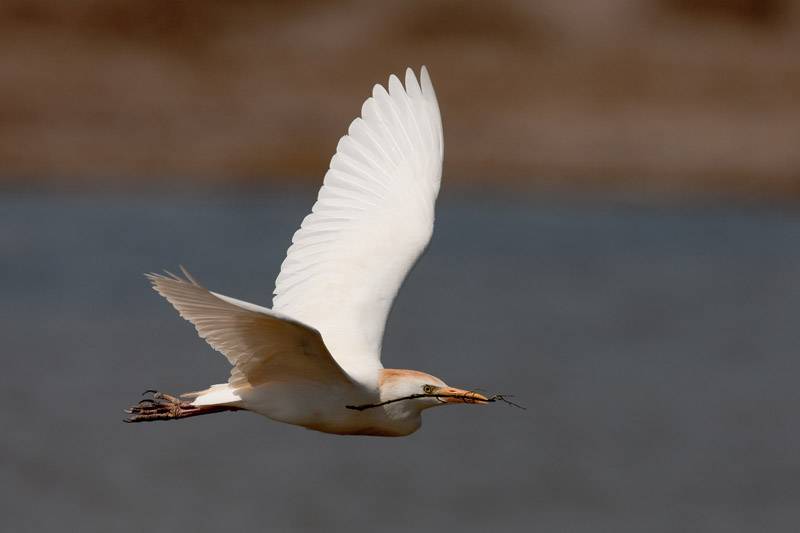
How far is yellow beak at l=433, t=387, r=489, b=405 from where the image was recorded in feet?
18.7

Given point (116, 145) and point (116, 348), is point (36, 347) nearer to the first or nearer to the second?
point (116, 348)

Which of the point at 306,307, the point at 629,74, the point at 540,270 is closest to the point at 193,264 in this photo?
the point at 540,270

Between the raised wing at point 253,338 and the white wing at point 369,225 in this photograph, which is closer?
the raised wing at point 253,338

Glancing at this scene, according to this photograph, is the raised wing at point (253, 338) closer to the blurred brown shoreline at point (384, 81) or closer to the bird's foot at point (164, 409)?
the bird's foot at point (164, 409)

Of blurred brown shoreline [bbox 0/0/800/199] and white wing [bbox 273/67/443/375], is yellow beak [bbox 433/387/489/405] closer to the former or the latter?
white wing [bbox 273/67/443/375]

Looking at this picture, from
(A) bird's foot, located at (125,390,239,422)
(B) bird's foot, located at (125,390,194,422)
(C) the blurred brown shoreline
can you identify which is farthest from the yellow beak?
(C) the blurred brown shoreline

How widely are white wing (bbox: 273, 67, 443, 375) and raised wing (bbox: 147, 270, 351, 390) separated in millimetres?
471

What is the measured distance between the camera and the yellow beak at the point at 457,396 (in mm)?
5707

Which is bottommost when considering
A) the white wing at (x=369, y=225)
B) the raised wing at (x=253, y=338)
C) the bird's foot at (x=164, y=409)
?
the bird's foot at (x=164, y=409)

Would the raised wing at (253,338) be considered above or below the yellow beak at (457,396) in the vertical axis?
above

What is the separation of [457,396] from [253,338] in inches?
35.1

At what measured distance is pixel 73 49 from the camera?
21.6 meters

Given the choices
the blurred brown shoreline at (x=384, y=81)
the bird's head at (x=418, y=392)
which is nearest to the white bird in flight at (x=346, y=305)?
the bird's head at (x=418, y=392)

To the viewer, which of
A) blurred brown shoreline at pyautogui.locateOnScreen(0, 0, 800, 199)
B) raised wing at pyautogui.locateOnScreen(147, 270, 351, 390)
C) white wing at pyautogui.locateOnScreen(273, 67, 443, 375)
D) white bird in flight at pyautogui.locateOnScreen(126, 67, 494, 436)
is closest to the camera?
raised wing at pyautogui.locateOnScreen(147, 270, 351, 390)
